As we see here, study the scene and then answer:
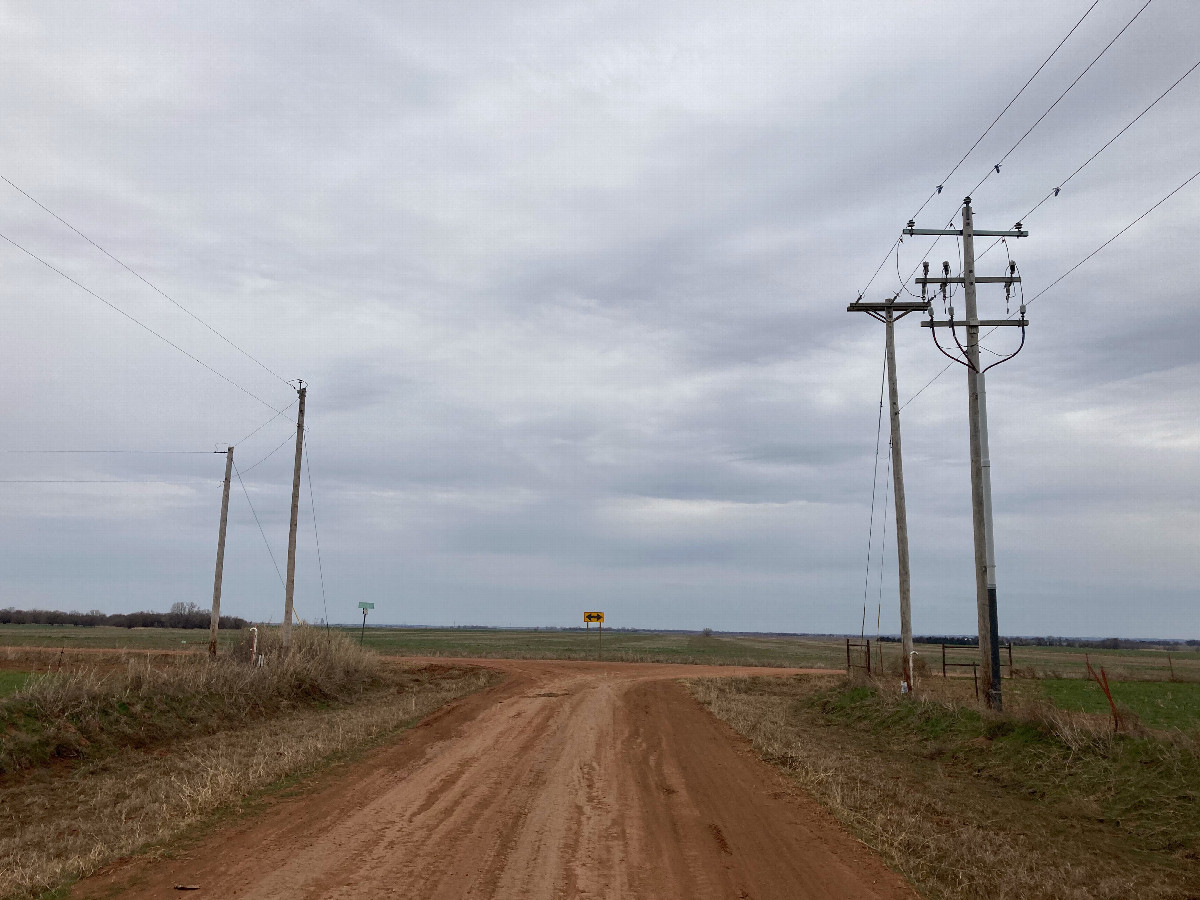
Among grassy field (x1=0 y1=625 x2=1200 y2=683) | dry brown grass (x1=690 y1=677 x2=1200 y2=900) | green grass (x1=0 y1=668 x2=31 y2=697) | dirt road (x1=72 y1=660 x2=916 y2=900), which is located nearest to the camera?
dirt road (x1=72 y1=660 x2=916 y2=900)

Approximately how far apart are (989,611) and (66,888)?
16718 mm

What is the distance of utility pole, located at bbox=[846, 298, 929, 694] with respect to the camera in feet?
73.2

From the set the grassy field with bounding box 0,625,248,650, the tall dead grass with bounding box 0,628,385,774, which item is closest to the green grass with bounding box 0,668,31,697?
the tall dead grass with bounding box 0,628,385,774

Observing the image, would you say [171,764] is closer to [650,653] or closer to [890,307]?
[890,307]

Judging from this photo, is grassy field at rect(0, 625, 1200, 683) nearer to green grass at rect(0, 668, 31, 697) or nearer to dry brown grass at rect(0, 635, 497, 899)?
dry brown grass at rect(0, 635, 497, 899)

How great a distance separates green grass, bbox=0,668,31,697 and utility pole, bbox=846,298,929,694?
909 inches

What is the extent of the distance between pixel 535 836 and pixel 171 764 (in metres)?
8.38

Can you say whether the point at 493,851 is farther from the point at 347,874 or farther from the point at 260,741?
the point at 260,741

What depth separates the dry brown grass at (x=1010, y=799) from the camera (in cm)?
841

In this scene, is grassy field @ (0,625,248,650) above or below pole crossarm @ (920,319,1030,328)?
below

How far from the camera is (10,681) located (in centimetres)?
2406

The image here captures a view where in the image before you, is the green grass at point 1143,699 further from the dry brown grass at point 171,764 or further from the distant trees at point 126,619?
the distant trees at point 126,619

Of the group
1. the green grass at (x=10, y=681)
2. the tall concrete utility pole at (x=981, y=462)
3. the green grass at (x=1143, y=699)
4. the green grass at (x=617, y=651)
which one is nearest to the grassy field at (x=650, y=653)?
the green grass at (x=617, y=651)

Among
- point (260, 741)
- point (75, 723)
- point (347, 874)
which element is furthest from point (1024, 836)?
point (75, 723)
